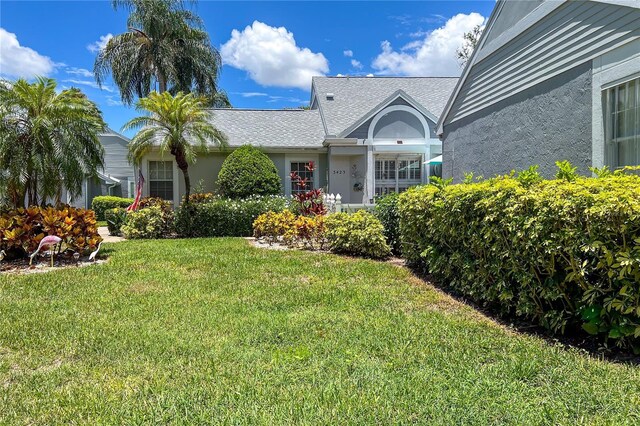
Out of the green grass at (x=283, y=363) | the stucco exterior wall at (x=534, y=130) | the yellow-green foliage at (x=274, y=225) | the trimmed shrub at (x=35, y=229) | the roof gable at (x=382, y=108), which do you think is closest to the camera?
the green grass at (x=283, y=363)

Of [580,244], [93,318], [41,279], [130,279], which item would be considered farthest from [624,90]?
[41,279]

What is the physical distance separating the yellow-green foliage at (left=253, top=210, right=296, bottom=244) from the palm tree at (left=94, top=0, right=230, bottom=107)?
17.3 meters

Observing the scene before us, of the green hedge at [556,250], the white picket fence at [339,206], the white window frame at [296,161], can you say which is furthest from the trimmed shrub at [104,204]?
the green hedge at [556,250]

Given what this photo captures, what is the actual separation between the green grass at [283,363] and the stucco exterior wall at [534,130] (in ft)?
11.0

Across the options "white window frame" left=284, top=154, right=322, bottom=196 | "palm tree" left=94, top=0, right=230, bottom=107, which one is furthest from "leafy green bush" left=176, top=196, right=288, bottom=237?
"palm tree" left=94, top=0, right=230, bottom=107

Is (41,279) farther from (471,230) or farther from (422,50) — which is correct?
(422,50)

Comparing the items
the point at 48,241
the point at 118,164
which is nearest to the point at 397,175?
the point at 48,241

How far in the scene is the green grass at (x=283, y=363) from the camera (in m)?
2.68

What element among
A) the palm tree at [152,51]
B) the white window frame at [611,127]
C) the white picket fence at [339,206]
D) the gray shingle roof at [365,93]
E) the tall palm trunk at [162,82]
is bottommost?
the white picket fence at [339,206]

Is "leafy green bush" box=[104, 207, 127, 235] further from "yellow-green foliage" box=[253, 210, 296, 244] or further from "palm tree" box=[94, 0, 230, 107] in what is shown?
"palm tree" box=[94, 0, 230, 107]

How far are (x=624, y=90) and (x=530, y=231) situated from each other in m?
3.31

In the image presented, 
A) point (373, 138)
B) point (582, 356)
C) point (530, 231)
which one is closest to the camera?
point (582, 356)

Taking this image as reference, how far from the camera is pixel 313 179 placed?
16.3 m

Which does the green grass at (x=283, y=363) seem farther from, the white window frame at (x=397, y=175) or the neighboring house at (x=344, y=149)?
the white window frame at (x=397, y=175)
